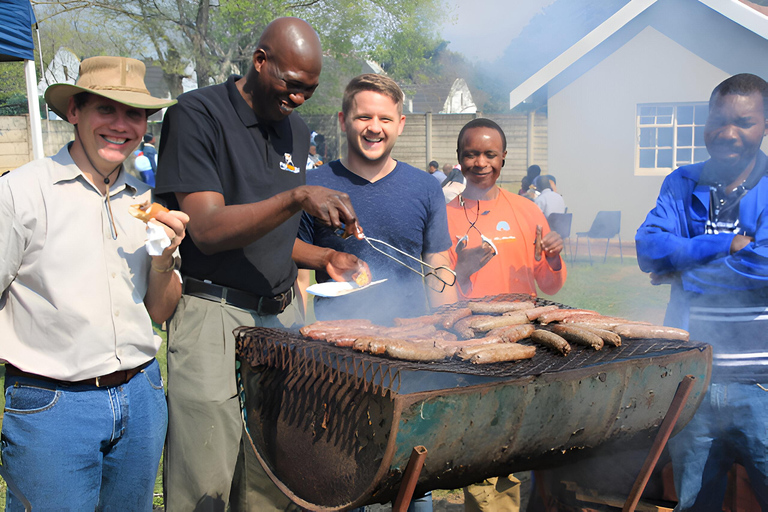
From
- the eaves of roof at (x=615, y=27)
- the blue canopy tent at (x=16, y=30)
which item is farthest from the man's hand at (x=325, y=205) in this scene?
the eaves of roof at (x=615, y=27)

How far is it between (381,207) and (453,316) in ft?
2.48

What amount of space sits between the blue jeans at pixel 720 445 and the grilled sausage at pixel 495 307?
3.31 feet

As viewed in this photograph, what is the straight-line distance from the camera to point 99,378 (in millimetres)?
2230

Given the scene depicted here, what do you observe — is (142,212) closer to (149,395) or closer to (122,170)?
(122,170)

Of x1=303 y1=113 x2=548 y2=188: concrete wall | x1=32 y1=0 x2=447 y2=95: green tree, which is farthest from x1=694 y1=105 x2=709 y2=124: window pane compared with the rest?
x1=32 y1=0 x2=447 y2=95: green tree

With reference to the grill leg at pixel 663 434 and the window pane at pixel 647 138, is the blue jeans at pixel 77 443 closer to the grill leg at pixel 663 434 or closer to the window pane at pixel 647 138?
the grill leg at pixel 663 434

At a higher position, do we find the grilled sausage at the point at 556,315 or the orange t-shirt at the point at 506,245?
the orange t-shirt at the point at 506,245

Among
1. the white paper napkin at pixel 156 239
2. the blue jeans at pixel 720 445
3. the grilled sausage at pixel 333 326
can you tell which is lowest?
the blue jeans at pixel 720 445

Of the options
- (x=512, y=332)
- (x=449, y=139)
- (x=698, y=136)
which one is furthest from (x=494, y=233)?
(x=449, y=139)

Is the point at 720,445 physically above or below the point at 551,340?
below

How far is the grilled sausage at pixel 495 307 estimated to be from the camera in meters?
3.09

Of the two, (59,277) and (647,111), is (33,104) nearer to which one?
(59,277)

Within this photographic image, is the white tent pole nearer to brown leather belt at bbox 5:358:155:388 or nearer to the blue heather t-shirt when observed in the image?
the blue heather t-shirt

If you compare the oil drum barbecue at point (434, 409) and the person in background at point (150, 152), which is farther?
the person in background at point (150, 152)
